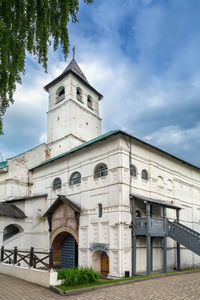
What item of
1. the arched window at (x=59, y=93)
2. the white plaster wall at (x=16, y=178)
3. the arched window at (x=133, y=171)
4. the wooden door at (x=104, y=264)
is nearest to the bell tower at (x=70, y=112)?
the arched window at (x=59, y=93)

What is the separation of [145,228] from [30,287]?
7155mm

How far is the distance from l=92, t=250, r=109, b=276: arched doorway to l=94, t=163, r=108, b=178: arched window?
494cm

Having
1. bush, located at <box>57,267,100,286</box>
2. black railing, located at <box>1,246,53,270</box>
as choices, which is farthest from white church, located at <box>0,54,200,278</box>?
black railing, located at <box>1,246,53,270</box>

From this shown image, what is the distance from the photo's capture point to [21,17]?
7.52 meters

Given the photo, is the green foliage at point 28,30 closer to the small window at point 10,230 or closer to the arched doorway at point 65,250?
the arched doorway at point 65,250

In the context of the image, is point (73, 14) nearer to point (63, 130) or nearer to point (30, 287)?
point (30, 287)

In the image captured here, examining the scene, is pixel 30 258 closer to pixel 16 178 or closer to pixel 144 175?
pixel 144 175

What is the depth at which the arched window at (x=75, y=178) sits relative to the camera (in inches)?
765

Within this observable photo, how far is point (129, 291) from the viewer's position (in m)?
10.8

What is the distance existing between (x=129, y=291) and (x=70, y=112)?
19948 millimetres

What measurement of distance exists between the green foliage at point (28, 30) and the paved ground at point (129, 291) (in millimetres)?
7882

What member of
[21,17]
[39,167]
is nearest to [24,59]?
[21,17]

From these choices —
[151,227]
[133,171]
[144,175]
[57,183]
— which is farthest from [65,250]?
[144,175]

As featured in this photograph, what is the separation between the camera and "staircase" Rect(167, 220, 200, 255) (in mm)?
15906
